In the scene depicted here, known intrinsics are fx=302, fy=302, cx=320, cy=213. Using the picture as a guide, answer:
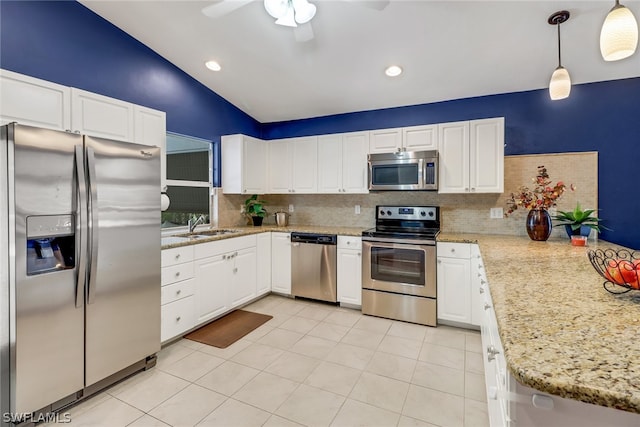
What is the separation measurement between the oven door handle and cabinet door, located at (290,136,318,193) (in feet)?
3.72

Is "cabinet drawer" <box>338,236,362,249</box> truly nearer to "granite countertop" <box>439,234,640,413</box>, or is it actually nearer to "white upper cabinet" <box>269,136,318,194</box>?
"white upper cabinet" <box>269,136,318,194</box>

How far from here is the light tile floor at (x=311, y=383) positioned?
1.84 metres

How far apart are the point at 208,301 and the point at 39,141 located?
6.34 ft

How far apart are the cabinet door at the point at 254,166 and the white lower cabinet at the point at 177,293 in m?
1.46

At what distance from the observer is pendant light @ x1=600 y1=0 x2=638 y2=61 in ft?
4.22

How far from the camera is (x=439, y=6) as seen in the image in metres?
2.27

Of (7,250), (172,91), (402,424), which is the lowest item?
(402,424)

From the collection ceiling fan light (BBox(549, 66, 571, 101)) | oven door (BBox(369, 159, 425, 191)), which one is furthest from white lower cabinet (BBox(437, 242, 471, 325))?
ceiling fan light (BBox(549, 66, 571, 101))

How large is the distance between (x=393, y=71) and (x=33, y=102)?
9.80 feet

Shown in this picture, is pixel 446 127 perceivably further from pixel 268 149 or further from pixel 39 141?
pixel 39 141

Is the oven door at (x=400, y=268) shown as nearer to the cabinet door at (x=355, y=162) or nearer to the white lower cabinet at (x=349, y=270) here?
the white lower cabinet at (x=349, y=270)

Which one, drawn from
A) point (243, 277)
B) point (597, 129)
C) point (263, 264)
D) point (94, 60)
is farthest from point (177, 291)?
point (597, 129)

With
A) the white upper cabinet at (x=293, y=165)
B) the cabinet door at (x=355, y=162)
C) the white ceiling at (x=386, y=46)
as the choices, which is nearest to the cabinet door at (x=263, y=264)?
the white upper cabinet at (x=293, y=165)

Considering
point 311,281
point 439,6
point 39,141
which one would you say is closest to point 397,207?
point 311,281
